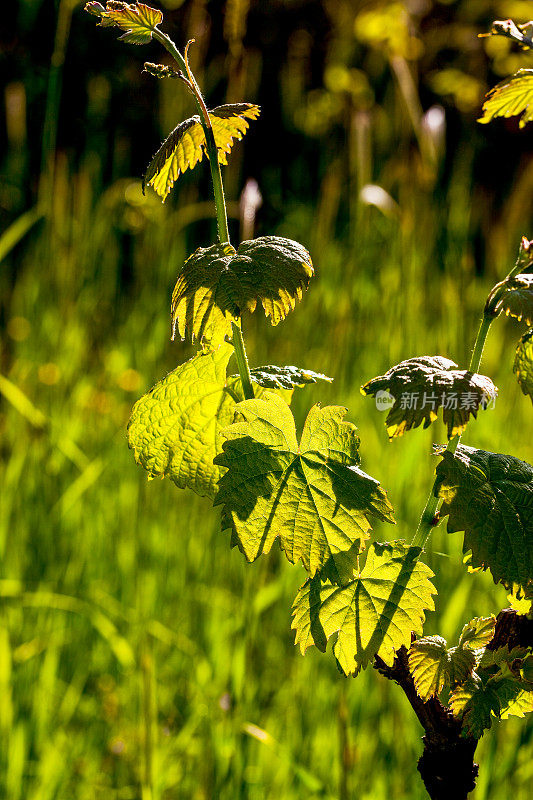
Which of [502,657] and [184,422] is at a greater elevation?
[184,422]

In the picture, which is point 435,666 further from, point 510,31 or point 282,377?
point 510,31

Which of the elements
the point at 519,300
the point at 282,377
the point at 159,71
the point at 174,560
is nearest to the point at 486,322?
the point at 519,300

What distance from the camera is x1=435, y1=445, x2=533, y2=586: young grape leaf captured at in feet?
1.46

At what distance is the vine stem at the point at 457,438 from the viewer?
0.45m

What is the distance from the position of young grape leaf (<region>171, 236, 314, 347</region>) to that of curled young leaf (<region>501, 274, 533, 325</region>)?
0.37ft

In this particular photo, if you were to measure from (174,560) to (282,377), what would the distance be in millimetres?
1105

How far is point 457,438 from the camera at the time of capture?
475mm

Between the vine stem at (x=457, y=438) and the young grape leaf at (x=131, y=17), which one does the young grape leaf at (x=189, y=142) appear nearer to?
the young grape leaf at (x=131, y=17)

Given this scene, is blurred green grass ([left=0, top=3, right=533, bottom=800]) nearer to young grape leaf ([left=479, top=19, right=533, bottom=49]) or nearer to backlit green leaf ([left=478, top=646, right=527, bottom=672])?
backlit green leaf ([left=478, top=646, right=527, bottom=672])

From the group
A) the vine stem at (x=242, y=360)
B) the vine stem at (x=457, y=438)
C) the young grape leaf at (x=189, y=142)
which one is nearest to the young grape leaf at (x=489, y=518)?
the vine stem at (x=457, y=438)

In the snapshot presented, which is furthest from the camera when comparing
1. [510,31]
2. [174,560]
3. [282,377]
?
A: [174,560]

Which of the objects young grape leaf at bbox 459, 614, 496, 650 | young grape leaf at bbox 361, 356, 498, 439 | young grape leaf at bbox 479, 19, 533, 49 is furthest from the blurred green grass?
young grape leaf at bbox 479, 19, 533, 49

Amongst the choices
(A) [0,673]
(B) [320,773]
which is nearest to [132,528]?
(A) [0,673]

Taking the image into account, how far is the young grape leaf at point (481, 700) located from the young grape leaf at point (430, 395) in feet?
0.55
